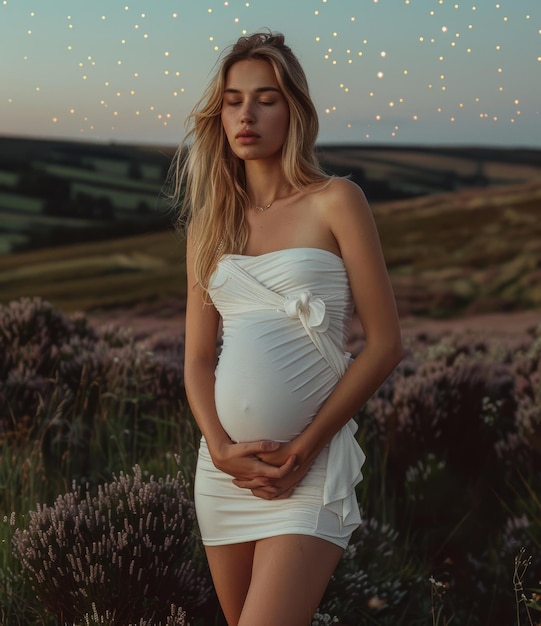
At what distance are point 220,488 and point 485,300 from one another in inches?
193

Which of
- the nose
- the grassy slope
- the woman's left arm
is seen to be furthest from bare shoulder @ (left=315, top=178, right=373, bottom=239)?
the grassy slope

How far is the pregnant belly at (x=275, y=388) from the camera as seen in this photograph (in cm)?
248

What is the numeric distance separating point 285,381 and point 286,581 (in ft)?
1.63

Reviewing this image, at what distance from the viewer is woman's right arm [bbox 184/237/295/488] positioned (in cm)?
239

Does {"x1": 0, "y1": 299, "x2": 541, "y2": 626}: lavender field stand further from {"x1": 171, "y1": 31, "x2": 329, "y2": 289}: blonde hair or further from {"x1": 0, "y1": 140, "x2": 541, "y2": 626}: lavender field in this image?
{"x1": 171, "y1": 31, "x2": 329, "y2": 289}: blonde hair

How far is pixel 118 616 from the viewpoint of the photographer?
3.21 meters

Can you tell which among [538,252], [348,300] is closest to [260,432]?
[348,300]

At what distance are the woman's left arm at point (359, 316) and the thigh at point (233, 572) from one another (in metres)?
0.27

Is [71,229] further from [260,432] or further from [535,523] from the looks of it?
[260,432]

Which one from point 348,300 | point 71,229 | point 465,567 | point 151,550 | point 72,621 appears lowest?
point 465,567

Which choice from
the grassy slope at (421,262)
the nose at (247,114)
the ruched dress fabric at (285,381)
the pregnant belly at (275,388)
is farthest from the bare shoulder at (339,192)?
the grassy slope at (421,262)

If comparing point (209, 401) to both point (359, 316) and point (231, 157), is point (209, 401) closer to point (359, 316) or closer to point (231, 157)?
point (359, 316)

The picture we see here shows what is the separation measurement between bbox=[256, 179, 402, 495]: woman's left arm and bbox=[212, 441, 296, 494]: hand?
0.07 ft

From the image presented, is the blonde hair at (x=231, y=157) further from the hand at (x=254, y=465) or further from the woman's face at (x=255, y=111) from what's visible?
the hand at (x=254, y=465)
